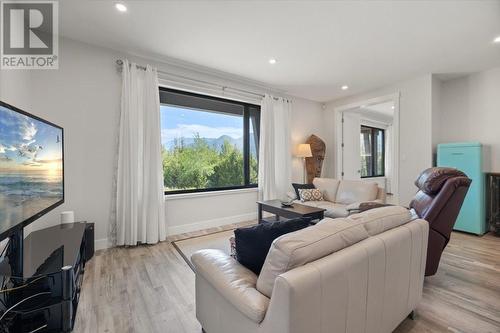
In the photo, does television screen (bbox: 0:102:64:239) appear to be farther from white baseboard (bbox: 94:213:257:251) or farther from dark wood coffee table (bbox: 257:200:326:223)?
dark wood coffee table (bbox: 257:200:326:223)

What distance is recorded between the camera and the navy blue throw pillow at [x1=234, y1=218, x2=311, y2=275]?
1234 mm

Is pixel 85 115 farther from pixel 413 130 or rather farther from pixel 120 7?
pixel 413 130

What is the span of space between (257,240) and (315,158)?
13.9ft

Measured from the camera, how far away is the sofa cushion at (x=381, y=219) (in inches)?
52.2

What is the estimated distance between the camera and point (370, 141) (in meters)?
7.48

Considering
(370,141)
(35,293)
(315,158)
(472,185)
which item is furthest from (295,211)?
(370,141)

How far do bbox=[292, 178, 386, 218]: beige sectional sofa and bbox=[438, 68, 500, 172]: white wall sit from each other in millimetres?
1730

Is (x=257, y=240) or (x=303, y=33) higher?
(x=303, y=33)

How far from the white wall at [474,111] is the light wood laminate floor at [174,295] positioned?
1.90 metres

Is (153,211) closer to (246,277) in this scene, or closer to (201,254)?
(201,254)

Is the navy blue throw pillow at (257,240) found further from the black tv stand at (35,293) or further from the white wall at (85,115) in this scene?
the white wall at (85,115)

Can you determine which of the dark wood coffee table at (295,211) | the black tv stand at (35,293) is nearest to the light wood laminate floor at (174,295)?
the black tv stand at (35,293)

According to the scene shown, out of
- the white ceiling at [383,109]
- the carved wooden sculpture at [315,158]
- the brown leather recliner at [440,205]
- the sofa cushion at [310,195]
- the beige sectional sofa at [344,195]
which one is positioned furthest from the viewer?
the white ceiling at [383,109]

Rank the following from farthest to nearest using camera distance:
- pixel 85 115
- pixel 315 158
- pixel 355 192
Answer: pixel 315 158 < pixel 355 192 < pixel 85 115
